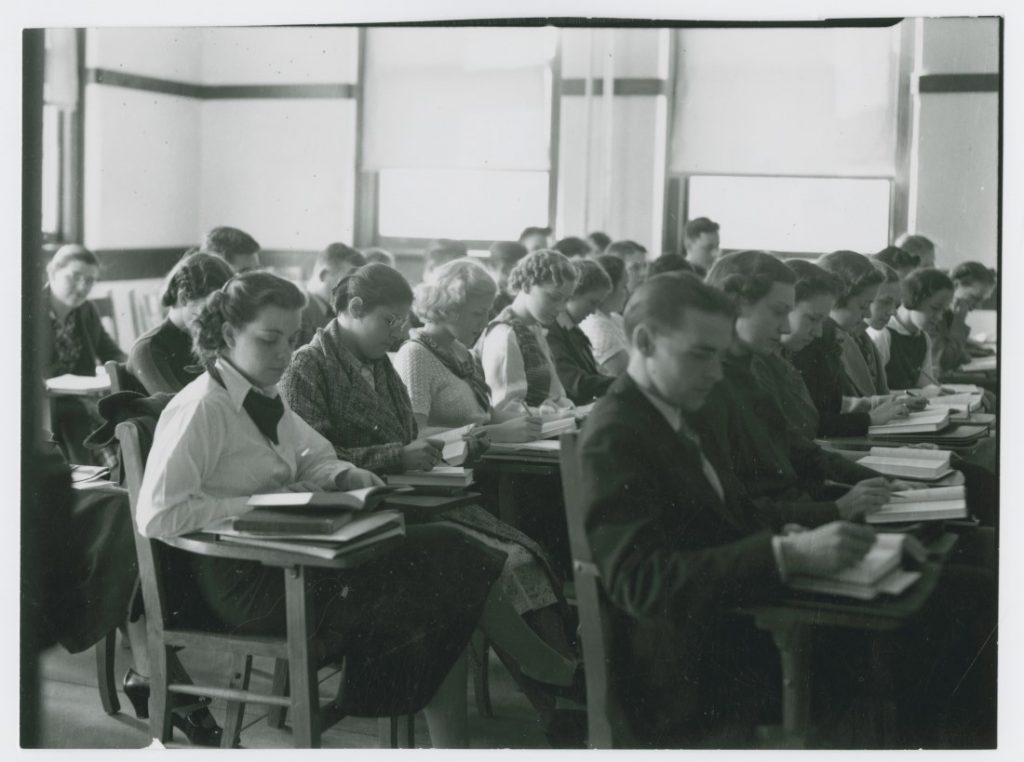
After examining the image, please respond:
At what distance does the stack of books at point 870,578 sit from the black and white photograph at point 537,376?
3cm

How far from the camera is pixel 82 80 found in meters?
2.93

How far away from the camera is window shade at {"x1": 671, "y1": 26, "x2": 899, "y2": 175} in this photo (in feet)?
9.14

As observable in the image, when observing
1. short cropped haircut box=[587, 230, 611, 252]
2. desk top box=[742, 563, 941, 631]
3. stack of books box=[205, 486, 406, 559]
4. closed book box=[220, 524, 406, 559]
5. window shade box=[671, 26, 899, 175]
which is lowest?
desk top box=[742, 563, 941, 631]

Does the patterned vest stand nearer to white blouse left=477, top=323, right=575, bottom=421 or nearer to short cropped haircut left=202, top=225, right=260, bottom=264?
white blouse left=477, top=323, right=575, bottom=421

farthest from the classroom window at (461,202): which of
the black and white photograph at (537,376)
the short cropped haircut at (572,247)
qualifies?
the short cropped haircut at (572,247)

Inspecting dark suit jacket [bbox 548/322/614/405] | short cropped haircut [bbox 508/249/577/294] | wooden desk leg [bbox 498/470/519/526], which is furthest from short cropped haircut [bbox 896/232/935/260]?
wooden desk leg [bbox 498/470/519/526]

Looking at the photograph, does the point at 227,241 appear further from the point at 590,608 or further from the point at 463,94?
the point at 590,608

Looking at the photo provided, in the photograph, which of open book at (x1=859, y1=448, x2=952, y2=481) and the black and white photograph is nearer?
the black and white photograph

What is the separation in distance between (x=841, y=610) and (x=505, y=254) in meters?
1.31

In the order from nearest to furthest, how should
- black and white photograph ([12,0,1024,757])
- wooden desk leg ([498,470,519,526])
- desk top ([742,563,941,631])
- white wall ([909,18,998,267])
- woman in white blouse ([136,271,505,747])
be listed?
desk top ([742,563,941,631])
black and white photograph ([12,0,1024,757])
woman in white blouse ([136,271,505,747])
white wall ([909,18,998,267])
wooden desk leg ([498,470,519,526])

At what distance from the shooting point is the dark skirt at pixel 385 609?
106 inches

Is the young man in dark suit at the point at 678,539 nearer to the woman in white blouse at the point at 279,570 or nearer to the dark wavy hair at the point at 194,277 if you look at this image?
the woman in white blouse at the point at 279,570

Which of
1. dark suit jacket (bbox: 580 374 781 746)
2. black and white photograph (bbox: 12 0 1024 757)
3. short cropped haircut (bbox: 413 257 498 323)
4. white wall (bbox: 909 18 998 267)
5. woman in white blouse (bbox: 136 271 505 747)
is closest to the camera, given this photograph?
dark suit jacket (bbox: 580 374 781 746)

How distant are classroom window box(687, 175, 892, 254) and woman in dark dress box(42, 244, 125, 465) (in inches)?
61.4
